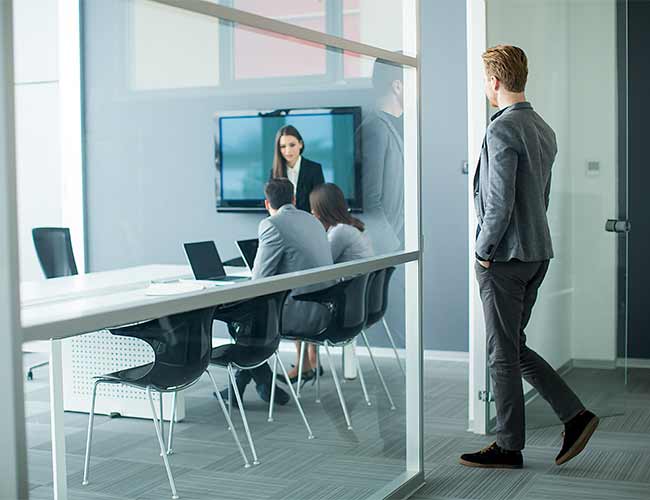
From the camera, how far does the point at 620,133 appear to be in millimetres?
4895

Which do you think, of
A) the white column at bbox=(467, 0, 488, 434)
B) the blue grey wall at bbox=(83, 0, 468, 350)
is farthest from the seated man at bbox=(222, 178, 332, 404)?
the white column at bbox=(467, 0, 488, 434)

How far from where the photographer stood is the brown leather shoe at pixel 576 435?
4.04 meters

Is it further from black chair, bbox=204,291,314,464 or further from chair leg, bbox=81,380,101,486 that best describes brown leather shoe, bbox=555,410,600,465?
chair leg, bbox=81,380,101,486

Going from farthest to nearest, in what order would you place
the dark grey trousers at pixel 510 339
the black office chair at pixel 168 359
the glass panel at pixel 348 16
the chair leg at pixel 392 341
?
the dark grey trousers at pixel 510 339 < the chair leg at pixel 392 341 < the glass panel at pixel 348 16 < the black office chair at pixel 168 359

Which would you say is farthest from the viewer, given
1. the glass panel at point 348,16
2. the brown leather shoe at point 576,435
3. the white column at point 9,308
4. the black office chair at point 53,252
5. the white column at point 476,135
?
the white column at point 476,135

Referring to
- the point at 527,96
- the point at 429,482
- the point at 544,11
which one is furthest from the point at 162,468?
the point at 544,11

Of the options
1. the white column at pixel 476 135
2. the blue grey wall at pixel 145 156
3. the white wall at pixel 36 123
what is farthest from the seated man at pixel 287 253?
the white column at pixel 476 135

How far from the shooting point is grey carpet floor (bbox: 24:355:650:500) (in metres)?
2.34

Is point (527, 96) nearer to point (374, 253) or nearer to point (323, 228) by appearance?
point (374, 253)

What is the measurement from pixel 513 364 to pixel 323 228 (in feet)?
3.74

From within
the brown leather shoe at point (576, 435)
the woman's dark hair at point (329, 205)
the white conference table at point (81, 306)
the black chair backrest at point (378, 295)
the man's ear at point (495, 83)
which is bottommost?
the brown leather shoe at point (576, 435)

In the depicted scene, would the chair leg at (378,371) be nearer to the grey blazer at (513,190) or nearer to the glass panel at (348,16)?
the grey blazer at (513,190)

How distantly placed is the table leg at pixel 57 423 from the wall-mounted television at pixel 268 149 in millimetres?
702

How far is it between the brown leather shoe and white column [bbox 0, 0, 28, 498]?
259 cm
